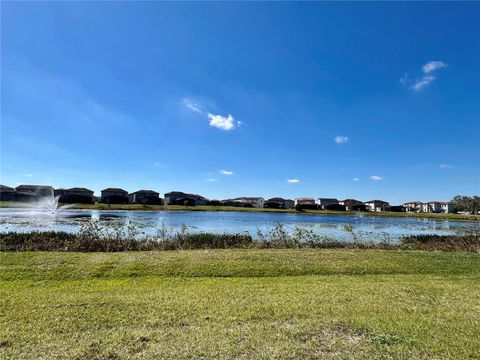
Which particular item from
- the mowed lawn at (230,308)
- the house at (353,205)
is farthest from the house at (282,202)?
the mowed lawn at (230,308)

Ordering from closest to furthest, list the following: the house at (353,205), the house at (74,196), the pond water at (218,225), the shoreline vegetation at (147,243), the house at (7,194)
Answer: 1. the shoreline vegetation at (147,243)
2. the pond water at (218,225)
3. the house at (74,196)
4. the house at (7,194)
5. the house at (353,205)

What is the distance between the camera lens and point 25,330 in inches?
216

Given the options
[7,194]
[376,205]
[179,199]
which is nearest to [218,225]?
[179,199]

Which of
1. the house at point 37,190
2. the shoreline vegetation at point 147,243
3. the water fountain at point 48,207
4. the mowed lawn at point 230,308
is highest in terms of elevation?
the house at point 37,190

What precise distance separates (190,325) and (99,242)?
10571 mm

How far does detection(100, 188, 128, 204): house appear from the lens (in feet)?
343

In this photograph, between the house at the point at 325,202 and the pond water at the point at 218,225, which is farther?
the house at the point at 325,202

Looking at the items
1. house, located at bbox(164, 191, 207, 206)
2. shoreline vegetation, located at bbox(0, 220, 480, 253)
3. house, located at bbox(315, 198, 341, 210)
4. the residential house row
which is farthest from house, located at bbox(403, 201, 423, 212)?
shoreline vegetation, located at bbox(0, 220, 480, 253)

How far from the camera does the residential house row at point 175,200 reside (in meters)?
98.1

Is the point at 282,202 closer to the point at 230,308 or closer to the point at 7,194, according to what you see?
the point at 7,194

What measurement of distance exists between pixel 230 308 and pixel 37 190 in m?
116

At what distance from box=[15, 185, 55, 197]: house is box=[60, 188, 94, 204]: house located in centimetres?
334

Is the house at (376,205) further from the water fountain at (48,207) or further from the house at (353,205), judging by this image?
the water fountain at (48,207)

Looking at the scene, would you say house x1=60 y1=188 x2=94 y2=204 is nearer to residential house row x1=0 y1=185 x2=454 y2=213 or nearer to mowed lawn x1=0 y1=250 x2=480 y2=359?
residential house row x1=0 y1=185 x2=454 y2=213
